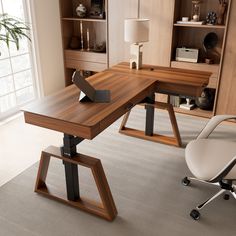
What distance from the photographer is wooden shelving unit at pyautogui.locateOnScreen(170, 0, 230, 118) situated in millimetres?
3359

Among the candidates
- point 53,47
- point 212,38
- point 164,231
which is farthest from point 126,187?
point 53,47

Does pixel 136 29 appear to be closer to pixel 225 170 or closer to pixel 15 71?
pixel 225 170

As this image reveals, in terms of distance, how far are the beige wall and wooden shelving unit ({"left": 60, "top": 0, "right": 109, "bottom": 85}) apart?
9 centimetres

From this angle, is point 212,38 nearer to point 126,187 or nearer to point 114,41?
point 114,41

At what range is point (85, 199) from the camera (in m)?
2.14

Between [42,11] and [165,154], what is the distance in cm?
251

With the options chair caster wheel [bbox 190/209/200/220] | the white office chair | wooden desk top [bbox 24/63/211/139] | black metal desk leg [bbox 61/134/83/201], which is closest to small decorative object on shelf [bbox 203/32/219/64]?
wooden desk top [bbox 24/63/211/139]

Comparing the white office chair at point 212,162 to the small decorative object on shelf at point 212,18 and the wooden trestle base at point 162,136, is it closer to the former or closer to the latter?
the wooden trestle base at point 162,136

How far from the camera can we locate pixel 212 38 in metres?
3.44

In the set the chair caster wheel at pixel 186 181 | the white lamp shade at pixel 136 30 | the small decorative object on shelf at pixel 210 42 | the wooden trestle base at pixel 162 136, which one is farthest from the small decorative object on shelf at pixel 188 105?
the chair caster wheel at pixel 186 181

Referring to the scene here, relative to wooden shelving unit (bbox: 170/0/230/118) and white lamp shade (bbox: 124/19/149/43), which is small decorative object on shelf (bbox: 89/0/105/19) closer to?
wooden shelving unit (bbox: 170/0/230/118)

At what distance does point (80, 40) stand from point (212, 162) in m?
3.09

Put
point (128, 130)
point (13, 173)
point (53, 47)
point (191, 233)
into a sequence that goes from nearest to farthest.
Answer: point (191, 233) → point (13, 173) → point (128, 130) → point (53, 47)

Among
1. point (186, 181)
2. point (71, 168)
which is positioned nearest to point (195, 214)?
point (186, 181)
